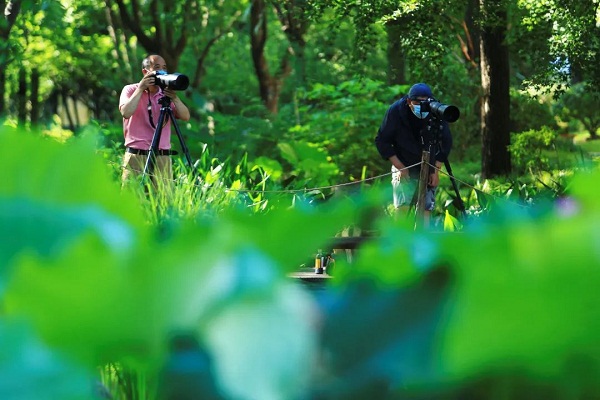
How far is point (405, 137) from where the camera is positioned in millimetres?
8484

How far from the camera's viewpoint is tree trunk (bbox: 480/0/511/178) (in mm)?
15172

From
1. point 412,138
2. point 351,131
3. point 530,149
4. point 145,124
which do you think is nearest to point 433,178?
point 412,138

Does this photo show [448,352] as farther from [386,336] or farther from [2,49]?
[2,49]

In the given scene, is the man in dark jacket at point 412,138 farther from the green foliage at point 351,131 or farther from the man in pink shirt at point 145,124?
the green foliage at point 351,131

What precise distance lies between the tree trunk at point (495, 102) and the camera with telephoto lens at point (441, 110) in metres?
6.98

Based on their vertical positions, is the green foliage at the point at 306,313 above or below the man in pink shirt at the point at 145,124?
below

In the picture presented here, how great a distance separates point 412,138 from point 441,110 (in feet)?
2.17

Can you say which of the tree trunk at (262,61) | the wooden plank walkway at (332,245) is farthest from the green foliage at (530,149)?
the wooden plank walkway at (332,245)

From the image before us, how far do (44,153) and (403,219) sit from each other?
0.82 feet

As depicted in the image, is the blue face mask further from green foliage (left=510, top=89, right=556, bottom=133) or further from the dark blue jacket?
green foliage (left=510, top=89, right=556, bottom=133)

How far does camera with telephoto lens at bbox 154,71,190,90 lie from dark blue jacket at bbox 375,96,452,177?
1.74 meters

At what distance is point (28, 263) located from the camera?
57 cm

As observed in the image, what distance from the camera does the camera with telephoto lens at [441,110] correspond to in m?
7.65

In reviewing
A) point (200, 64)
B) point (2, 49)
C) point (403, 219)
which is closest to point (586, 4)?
point (2, 49)
